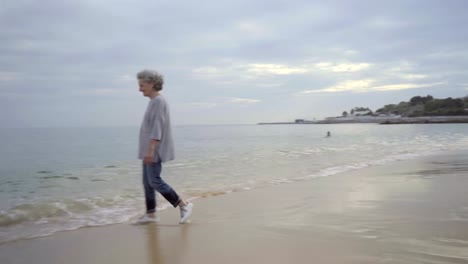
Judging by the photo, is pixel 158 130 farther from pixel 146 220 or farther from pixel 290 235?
pixel 290 235

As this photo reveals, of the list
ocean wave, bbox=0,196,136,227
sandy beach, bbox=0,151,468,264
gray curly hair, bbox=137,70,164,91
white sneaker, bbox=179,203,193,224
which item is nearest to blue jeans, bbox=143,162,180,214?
white sneaker, bbox=179,203,193,224

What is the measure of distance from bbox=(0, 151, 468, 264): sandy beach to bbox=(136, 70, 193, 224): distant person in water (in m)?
0.40

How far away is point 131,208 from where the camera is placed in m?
5.73

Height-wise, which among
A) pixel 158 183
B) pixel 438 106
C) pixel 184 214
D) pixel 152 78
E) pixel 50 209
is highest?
pixel 438 106

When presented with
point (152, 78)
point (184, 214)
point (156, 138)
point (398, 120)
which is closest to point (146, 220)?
point (184, 214)

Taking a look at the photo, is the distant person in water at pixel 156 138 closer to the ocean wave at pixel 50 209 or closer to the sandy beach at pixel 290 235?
the sandy beach at pixel 290 235

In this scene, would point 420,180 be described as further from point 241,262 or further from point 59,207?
point 59,207

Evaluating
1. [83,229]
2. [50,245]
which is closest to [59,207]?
[83,229]

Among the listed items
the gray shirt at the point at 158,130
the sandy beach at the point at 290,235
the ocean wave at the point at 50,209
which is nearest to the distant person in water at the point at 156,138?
the gray shirt at the point at 158,130

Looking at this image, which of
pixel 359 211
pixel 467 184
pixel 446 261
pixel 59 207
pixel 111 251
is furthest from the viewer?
pixel 467 184

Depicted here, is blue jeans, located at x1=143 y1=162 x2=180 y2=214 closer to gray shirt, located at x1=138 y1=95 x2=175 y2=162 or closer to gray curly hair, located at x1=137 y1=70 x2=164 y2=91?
gray shirt, located at x1=138 y1=95 x2=175 y2=162

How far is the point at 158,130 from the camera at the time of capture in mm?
4281

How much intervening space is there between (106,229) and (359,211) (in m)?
3.09

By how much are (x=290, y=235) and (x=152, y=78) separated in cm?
243
